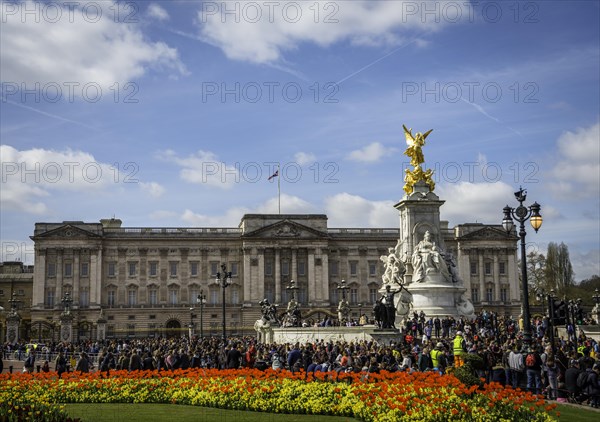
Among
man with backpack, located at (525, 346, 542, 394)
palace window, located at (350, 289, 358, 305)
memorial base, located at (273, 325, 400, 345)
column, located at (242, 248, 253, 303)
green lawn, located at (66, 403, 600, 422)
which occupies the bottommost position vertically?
green lawn, located at (66, 403, 600, 422)

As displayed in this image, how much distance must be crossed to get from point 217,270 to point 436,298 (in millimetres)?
58439

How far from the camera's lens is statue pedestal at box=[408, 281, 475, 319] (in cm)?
4041

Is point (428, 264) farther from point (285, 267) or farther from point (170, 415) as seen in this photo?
point (285, 267)

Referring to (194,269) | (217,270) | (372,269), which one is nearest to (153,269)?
(194,269)

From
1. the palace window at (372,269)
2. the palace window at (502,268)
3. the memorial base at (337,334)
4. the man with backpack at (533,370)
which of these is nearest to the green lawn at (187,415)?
the man with backpack at (533,370)

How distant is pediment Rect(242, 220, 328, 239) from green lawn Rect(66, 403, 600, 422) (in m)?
77.8

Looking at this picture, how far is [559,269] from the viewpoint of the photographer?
103m

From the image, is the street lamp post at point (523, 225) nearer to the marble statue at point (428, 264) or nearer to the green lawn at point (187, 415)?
the green lawn at point (187, 415)

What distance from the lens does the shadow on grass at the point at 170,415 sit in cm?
1500

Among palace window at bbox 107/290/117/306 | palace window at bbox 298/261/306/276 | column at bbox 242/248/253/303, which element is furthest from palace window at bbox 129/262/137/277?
palace window at bbox 298/261/306/276

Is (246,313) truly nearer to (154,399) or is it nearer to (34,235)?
(34,235)

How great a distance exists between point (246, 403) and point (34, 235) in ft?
268

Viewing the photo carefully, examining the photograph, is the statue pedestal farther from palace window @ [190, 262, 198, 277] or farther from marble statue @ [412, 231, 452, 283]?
palace window @ [190, 262, 198, 277]

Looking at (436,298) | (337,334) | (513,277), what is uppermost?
(513,277)
